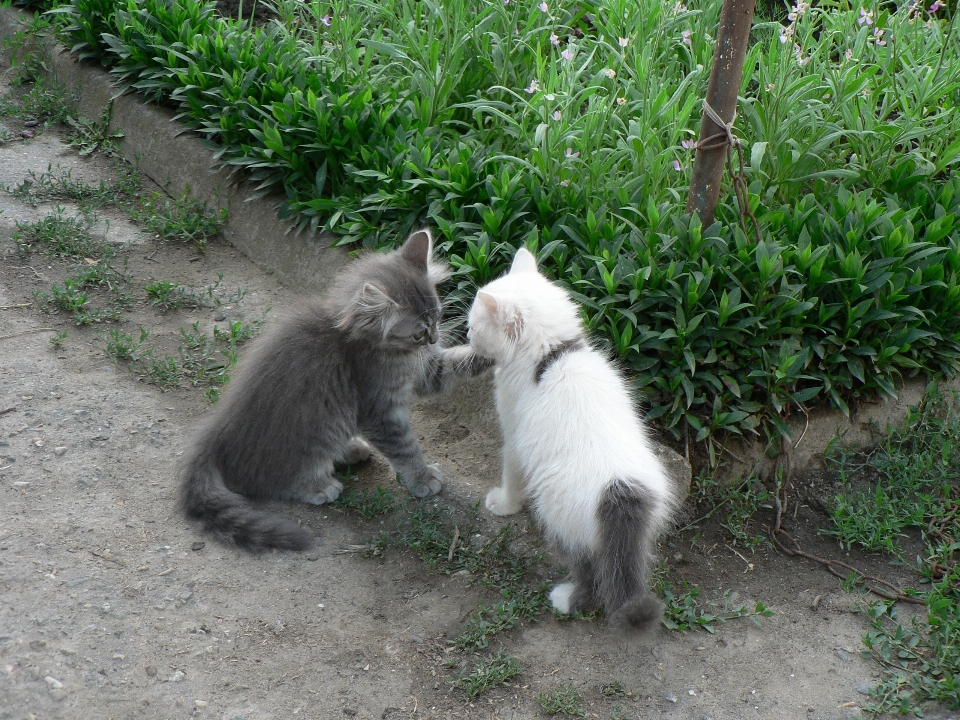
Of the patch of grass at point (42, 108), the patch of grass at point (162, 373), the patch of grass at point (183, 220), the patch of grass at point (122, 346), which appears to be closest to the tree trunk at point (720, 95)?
the patch of grass at point (162, 373)

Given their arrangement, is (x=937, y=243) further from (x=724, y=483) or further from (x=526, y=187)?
(x=526, y=187)

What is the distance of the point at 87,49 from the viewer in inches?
275

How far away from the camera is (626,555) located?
9.80ft

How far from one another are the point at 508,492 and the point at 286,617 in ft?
3.60

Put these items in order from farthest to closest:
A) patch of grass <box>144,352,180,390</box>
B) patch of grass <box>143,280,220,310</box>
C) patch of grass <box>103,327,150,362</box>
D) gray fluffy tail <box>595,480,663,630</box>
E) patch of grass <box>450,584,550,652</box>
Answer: patch of grass <box>143,280,220,310</box> < patch of grass <box>103,327,150,362</box> < patch of grass <box>144,352,180,390</box> < patch of grass <box>450,584,550,652</box> < gray fluffy tail <box>595,480,663,630</box>

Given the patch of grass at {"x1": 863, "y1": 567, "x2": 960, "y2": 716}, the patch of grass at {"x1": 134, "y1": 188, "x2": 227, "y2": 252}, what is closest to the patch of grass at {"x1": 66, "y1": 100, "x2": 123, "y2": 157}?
the patch of grass at {"x1": 134, "y1": 188, "x2": 227, "y2": 252}

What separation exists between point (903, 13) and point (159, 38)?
5145mm

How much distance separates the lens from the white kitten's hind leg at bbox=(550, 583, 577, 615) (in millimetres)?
3406

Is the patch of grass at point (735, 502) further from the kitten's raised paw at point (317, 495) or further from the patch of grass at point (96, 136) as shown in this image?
the patch of grass at point (96, 136)

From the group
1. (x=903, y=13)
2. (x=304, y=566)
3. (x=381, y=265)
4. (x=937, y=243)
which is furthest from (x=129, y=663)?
(x=903, y=13)

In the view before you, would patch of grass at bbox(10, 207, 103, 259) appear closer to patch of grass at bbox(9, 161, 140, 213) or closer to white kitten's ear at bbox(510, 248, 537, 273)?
patch of grass at bbox(9, 161, 140, 213)

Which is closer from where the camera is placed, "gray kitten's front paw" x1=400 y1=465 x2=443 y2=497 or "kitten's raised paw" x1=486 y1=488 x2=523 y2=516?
"kitten's raised paw" x1=486 y1=488 x2=523 y2=516

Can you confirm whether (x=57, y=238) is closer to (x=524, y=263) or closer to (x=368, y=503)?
(x=368, y=503)

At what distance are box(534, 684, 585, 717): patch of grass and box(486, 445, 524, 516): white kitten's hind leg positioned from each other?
95 cm
